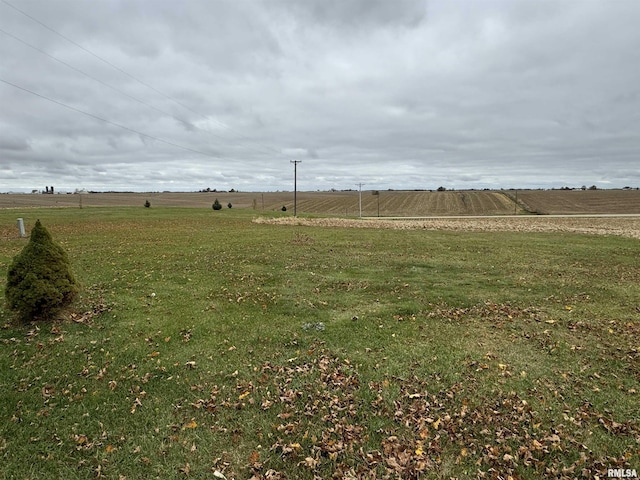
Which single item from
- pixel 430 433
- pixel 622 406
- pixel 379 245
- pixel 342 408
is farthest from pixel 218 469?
pixel 379 245

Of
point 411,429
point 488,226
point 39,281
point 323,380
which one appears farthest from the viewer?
point 488,226

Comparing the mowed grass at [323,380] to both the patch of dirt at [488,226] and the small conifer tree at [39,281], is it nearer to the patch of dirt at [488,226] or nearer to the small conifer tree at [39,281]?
the small conifer tree at [39,281]

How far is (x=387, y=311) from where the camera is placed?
28.2ft

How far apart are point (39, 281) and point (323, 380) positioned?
5.96 m

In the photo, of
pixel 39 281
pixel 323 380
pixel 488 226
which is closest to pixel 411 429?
pixel 323 380

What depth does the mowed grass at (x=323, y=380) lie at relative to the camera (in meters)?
4.06

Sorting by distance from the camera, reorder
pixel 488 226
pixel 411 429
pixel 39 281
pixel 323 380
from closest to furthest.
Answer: pixel 411 429 < pixel 323 380 < pixel 39 281 < pixel 488 226

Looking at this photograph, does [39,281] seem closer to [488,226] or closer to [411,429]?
[411,429]

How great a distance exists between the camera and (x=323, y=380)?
221 inches

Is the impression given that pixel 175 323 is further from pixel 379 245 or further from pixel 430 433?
pixel 379 245

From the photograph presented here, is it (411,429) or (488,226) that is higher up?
(488,226)

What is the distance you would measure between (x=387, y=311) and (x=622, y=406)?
4517 millimetres

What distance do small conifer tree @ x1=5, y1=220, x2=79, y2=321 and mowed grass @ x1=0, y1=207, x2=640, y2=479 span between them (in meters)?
0.37

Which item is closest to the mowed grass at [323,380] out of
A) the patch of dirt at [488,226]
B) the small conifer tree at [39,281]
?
the small conifer tree at [39,281]
